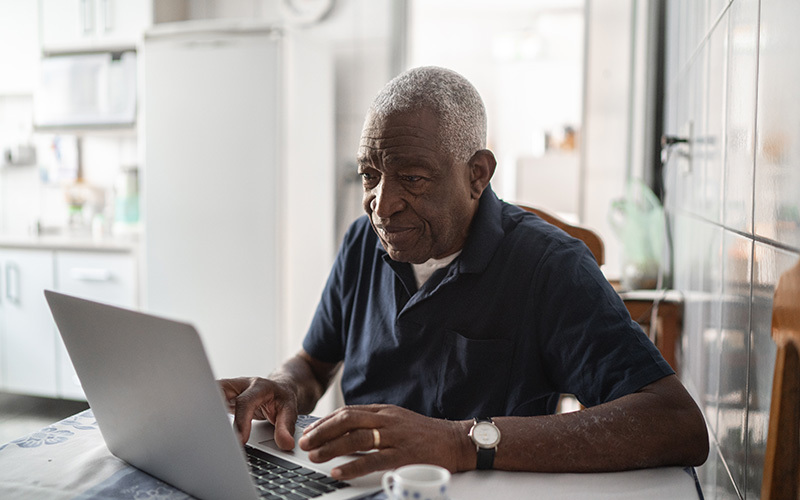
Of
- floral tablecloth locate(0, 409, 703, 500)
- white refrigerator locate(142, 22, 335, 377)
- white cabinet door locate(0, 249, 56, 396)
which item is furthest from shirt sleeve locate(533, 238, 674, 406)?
white cabinet door locate(0, 249, 56, 396)

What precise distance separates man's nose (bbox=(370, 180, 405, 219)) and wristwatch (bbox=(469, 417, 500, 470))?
0.39 meters

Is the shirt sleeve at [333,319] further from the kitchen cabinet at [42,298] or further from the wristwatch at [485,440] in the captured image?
the kitchen cabinet at [42,298]

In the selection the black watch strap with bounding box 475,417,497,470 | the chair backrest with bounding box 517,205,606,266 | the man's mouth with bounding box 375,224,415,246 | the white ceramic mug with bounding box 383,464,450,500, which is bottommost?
the black watch strap with bounding box 475,417,497,470

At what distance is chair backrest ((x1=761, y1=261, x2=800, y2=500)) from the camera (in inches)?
25.1

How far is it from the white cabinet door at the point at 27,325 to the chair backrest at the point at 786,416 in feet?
10.7

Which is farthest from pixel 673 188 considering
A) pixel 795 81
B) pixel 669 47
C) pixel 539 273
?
pixel 795 81

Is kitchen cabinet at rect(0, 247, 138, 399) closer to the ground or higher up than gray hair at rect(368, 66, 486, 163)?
closer to the ground

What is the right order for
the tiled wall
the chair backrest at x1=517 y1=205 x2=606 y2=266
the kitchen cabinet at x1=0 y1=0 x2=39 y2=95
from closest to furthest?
1. the tiled wall
2. the chair backrest at x1=517 y1=205 x2=606 y2=266
3. the kitchen cabinet at x1=0 y1=0 x2=39 y2=95

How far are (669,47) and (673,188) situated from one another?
658 mm

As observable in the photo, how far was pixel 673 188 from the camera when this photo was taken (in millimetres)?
2096

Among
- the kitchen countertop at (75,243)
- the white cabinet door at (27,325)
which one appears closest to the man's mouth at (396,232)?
the kitchen countertop at (75,243)

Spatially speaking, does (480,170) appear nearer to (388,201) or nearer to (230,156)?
(388,201)

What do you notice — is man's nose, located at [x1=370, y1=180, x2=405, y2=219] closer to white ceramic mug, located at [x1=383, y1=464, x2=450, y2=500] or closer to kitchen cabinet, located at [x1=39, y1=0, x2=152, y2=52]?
white ceramic mug, located at [x1=383, y1=464, x2=450, y2=500]

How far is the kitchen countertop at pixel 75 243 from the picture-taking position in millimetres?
3129
